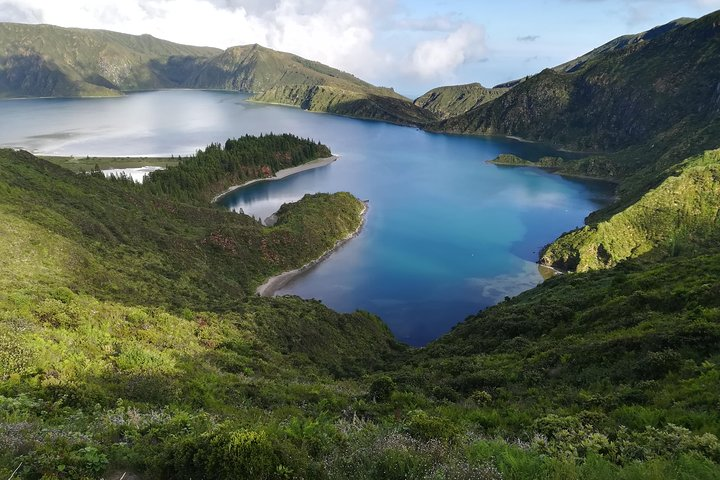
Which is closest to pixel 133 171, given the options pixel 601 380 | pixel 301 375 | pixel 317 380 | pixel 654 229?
pixel 301 375

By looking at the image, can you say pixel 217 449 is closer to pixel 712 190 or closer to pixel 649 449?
pixel 649 449

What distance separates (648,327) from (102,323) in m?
33.9

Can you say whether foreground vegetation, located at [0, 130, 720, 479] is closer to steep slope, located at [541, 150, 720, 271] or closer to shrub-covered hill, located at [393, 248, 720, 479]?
shrub-covered hill, located at [393, 248, 720, 479]

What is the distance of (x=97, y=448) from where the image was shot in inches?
432

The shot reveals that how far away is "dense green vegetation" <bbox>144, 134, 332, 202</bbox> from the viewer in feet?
437

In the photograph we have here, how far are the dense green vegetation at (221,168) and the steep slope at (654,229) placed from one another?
104765 millimetres

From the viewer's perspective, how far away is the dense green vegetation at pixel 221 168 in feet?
437

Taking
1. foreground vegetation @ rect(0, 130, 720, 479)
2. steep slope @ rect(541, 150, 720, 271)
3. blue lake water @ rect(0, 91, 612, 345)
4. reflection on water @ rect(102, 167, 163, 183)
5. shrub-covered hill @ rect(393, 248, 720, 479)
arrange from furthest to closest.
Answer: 1. reflection on water @ rect(102, 167, 163, 183)
2. steep slope @ rect(541, 150, 720, 271)
3. blue lake water @ rect(0, 91, 612, 345)
4. shrub-covered hill @ rect(393, 248, 720, 479)
5. foreground vegetation @ rect(0, 130, 720, 479)

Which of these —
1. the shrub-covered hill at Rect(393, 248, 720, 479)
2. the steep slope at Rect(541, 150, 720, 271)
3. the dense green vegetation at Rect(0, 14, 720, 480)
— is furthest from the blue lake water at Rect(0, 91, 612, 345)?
the shrub-covered hill at Rect(393, 248, 720, 479)

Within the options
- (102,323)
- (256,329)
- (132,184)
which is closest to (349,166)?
(132,184)

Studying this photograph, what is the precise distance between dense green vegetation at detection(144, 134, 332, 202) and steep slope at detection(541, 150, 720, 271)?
105 meters

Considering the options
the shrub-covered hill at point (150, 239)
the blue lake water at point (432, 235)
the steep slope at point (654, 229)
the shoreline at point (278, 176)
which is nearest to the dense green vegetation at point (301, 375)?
the shrub-covered hill at point (150, 239)

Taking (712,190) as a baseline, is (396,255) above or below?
below

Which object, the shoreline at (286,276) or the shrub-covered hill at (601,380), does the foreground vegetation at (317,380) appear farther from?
the shoreline at (286,276)
